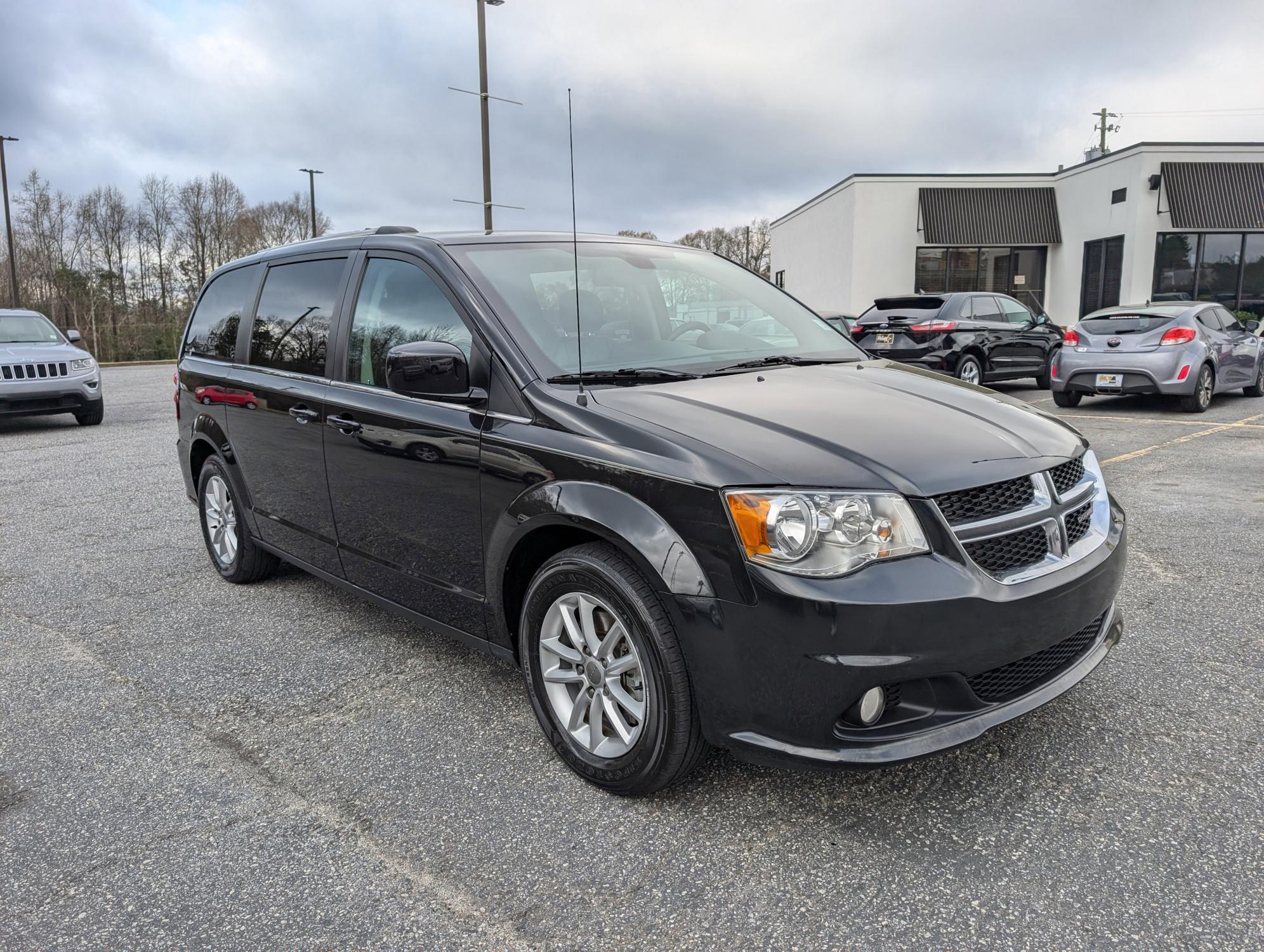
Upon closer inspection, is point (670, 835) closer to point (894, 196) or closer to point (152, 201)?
point (894, 196)

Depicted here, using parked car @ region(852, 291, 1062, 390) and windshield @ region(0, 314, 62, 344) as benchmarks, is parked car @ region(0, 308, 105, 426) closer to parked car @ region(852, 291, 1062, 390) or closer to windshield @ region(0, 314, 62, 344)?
windshield @ region(0, 314, 62, 344)

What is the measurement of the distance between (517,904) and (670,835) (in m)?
0.49

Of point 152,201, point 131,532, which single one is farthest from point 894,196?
point 152,201

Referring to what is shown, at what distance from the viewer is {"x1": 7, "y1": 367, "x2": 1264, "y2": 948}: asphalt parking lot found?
2176mm

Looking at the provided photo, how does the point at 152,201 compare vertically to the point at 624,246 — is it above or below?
above

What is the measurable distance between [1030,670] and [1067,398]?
36.5 ft

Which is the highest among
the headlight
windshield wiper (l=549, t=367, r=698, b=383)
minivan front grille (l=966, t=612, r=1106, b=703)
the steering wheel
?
the steering wheel

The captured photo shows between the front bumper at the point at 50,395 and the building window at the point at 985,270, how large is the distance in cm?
2214

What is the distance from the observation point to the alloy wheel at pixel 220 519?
494 cm

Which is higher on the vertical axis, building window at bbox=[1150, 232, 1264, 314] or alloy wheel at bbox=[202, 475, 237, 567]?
building window at bbox=[1150, 232, 1264, 314]

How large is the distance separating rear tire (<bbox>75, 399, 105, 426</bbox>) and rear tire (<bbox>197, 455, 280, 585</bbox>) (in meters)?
8.37

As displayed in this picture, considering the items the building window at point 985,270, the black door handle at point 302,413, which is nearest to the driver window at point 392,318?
the black door handle at point 302,413

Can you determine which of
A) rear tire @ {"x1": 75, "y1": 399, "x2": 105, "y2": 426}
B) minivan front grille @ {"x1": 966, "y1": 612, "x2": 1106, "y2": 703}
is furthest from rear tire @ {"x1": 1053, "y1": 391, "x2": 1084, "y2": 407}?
rear tire @ {"x1": 75, "y1": 399, "x2": 105, "y2": 426}

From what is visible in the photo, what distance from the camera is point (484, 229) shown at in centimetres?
379
